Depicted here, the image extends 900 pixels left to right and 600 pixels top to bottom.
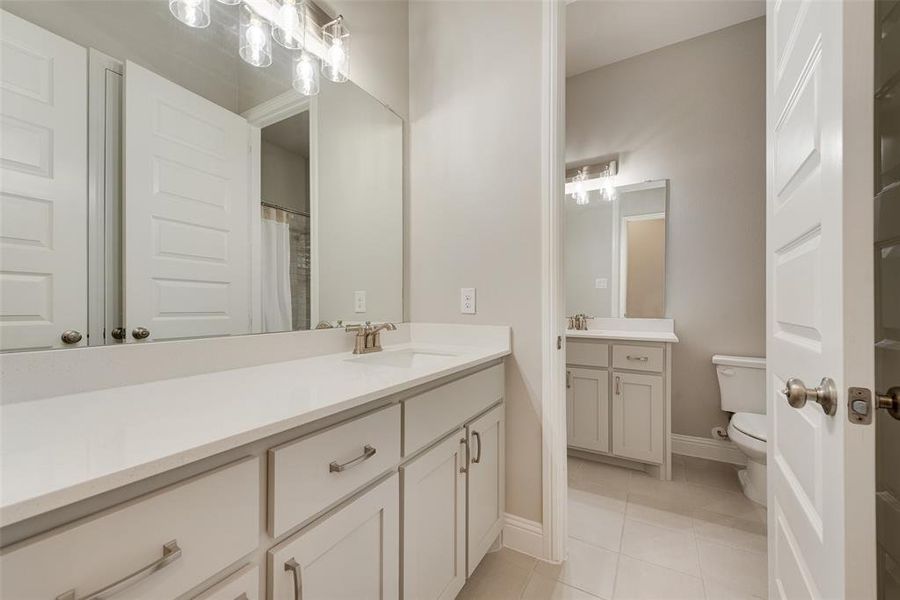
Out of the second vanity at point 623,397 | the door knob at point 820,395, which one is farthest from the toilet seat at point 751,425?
the door knob at point 820,395

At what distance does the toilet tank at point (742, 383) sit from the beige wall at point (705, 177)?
0.15m

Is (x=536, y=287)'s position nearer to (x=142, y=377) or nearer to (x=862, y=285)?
(x=862, y=285)

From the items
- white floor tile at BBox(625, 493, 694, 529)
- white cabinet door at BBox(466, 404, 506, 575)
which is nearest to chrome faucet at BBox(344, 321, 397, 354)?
white cabinet door at BBox(466, 404, 506, 575)

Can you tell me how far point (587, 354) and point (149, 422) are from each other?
2295mm

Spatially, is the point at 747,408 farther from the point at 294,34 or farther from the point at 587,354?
the point at 294,34

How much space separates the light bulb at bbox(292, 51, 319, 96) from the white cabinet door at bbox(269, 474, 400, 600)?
1.39m

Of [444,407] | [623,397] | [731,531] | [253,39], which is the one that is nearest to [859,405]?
[444,407]

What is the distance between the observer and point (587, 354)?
2430mm

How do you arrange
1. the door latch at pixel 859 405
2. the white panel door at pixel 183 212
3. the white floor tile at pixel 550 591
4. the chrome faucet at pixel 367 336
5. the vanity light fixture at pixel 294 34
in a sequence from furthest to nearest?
the chrome faucet at pixel 367 336 < the white floor tile at pixel 550 591 < the vanity light fixture at pixel 294 34 < the white panel door at pixel 183 212 < the door latch at pixel 859 405

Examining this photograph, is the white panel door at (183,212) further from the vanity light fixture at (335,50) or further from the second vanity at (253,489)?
the vanity light fixture at (335,50)

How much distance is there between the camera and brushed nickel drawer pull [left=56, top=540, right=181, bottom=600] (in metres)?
0.44

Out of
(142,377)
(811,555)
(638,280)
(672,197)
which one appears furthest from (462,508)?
(672,197)

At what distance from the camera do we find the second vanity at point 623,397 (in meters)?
2.22

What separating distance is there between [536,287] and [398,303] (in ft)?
2.23
